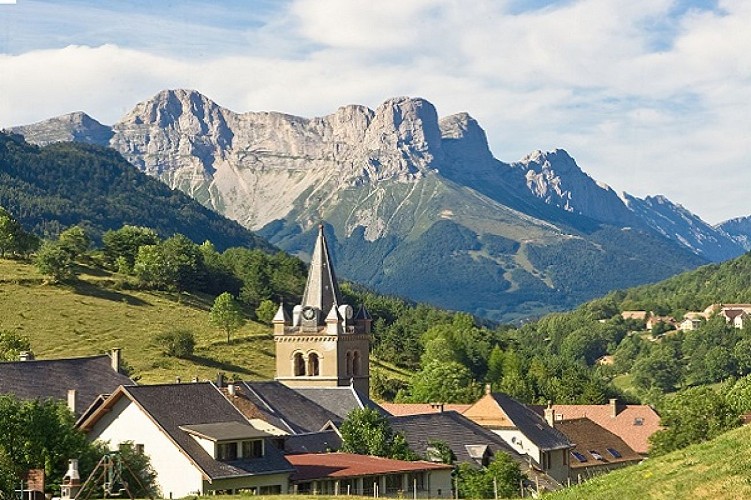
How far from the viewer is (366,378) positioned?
95375 mm

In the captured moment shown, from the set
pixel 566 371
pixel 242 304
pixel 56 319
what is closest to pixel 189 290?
pixel 242 304

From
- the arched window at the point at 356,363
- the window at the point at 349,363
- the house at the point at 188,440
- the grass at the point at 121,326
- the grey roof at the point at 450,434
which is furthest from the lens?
the grass at the point at 121,326

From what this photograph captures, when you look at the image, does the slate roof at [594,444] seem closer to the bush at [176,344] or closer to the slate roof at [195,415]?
the slate roof at [195,415]

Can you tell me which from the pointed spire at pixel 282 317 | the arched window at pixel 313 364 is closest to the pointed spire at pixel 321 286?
the pointed spire at pixel 282 317

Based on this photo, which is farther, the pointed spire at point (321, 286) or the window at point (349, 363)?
the pointed spire at point (321, 286)

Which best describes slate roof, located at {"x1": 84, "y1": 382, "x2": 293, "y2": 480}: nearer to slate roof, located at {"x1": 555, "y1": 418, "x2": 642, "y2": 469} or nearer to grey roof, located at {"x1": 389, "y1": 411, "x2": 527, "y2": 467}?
grey roof, located at {"x1": 389, "y1": 411, "x2": 527, "y2": 467}

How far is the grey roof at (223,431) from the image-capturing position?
5691 cm

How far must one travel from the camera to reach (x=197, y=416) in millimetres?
59562

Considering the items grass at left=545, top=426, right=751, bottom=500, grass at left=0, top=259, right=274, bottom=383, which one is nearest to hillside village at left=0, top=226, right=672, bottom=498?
grass at left=545, top=426, right=751, bottom=500

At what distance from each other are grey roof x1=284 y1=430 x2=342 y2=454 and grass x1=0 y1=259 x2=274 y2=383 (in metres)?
49.0

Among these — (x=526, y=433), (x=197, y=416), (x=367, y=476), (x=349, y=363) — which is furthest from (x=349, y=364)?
(x=367, y=476)

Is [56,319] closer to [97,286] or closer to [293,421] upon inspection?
[97,286]

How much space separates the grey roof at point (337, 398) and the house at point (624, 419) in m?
30.1

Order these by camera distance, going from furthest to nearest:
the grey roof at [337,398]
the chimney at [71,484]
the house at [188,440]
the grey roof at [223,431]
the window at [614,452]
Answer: the window at [614,452] → the grey roof at [337,398] → the grey roof at [223,431] → the house at [188,440] → the chimney at [71,484]
